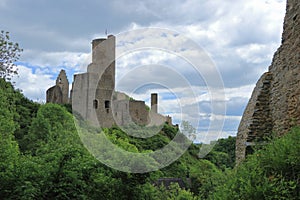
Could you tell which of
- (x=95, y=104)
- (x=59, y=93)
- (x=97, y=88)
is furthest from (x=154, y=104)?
(x=59, y=93)

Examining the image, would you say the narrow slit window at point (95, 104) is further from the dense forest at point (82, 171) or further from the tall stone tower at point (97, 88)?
the dense forest at point (82, 171)

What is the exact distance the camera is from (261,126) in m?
8.38

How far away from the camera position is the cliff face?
7309 mm

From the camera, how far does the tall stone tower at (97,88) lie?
43250mm

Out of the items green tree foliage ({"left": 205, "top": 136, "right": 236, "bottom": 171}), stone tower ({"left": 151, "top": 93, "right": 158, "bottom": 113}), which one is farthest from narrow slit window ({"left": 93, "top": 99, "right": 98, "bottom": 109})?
green tree foliage ({"left": 205, "top": 136, "right": 236, "bottom": 171})

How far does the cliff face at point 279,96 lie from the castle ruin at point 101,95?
33.7m

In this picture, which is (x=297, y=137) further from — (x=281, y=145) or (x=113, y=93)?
(x=113, y=93)

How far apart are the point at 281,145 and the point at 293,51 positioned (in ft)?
8.33

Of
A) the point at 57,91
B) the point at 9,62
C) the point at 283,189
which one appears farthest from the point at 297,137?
the point at 57,91

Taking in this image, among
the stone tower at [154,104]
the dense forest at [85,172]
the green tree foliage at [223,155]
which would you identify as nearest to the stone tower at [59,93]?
the stone tower at [154,104]

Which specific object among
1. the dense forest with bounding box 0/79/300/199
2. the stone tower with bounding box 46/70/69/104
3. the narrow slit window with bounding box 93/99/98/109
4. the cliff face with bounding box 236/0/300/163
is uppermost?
the stone tower with bounding box 46/70/69/104

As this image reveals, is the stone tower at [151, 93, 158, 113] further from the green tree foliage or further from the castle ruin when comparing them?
the green tree foliage

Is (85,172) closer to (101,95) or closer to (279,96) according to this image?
(279,96)

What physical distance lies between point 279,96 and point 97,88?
37191 millimetres
